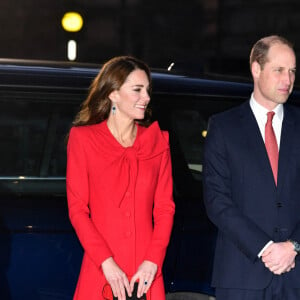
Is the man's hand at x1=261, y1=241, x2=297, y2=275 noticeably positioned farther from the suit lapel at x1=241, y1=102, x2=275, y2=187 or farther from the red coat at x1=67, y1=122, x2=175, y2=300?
the red coat at x1=67, y1=122, x2=175, y2=300

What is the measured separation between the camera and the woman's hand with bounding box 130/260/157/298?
11.7 feet

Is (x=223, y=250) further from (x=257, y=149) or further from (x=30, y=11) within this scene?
(x=30, y=11)

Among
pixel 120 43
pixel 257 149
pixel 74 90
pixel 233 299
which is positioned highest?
pixel 120 43

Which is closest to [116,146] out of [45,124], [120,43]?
[45,124]

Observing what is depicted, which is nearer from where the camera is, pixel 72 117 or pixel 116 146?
pixel 116 146

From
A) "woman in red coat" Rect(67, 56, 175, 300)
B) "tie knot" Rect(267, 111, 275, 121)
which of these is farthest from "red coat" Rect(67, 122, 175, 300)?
"tie knot" Rect(267, 111, 275, 121)

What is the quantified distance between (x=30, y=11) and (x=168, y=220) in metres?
25.1

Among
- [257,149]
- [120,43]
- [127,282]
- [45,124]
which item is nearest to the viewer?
[127,282]

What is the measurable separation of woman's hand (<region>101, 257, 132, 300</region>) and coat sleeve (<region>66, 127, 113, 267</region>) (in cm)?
3

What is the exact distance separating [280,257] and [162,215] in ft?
1.69

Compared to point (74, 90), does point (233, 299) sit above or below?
below

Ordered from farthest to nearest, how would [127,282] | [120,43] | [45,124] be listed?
1. [120,43]
2. [45,124]
3. [127,282]

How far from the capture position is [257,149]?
3816 mm

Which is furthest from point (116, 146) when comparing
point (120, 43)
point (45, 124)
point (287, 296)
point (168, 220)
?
point (120, 43)
